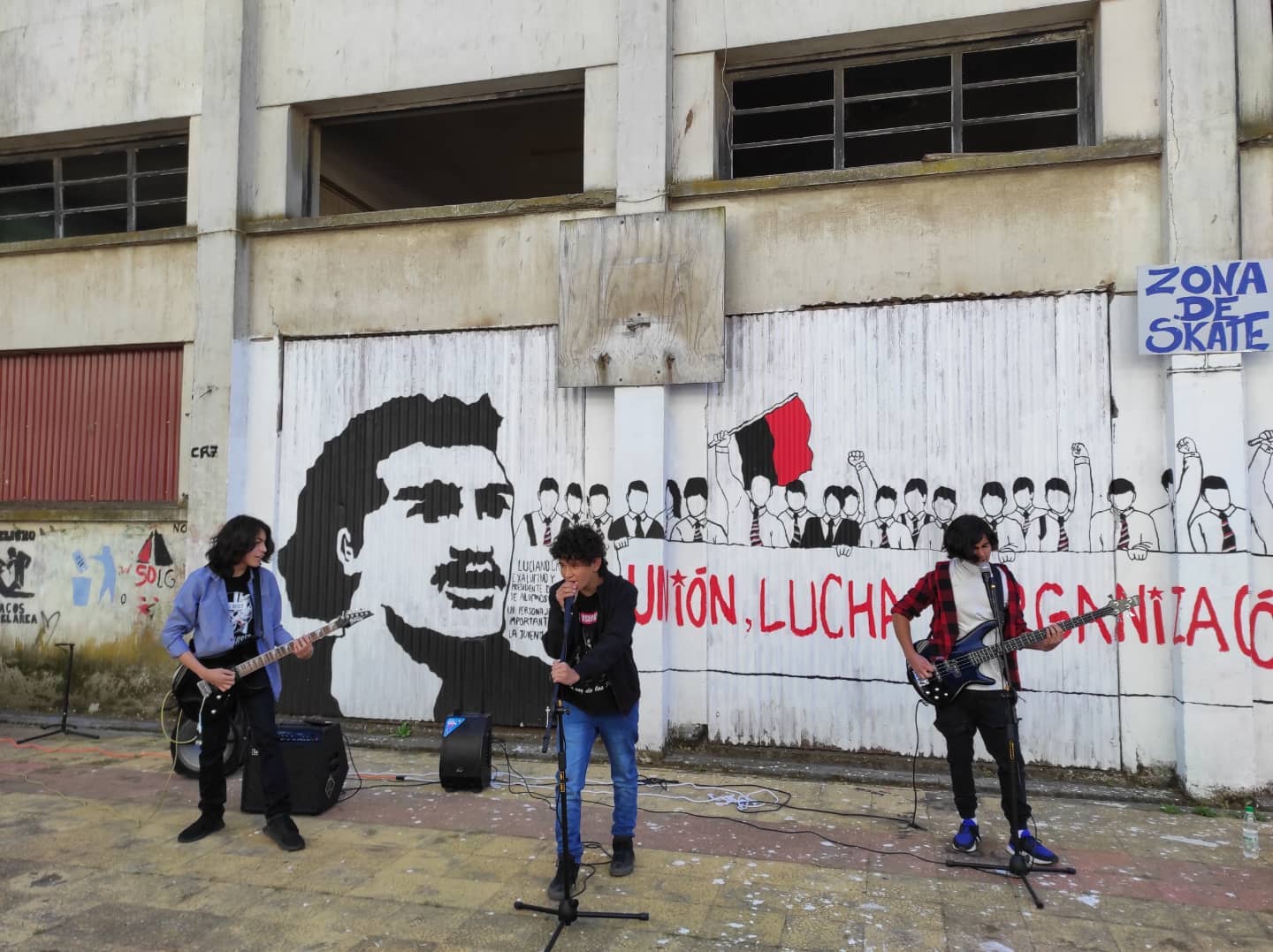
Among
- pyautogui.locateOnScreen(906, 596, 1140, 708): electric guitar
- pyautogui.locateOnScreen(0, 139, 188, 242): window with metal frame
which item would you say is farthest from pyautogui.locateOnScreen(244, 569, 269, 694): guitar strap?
pyautogui.locateOnScreen(0, 139, 188, 242): window with metal frame

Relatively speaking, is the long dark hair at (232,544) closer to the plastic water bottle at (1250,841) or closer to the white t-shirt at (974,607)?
the white t-shirt at (974,607)

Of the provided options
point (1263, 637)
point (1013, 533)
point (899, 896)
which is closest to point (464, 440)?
point (1013, 533)

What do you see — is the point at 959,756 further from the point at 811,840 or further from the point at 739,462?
the point at 739,462

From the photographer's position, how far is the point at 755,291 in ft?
25.2

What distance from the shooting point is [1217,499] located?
6406 mm

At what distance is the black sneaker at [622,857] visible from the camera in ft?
16.1

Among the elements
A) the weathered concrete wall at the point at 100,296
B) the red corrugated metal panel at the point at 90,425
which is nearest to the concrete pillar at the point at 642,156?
the weathered concrete wall at the point at 100,296

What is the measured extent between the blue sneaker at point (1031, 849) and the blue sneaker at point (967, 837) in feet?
0.69

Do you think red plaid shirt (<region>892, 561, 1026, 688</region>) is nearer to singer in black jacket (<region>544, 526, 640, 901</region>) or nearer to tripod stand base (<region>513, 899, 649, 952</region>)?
singer in black jacket (<region>544, 526, 640, 901</region>)

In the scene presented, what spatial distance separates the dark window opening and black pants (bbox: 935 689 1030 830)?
6510 mm

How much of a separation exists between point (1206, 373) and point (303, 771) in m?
6.94

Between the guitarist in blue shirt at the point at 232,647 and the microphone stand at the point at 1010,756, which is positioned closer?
the microphone stand at the point at 1010,756

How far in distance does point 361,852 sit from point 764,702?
3.47 meters

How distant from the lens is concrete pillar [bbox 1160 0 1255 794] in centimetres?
629
